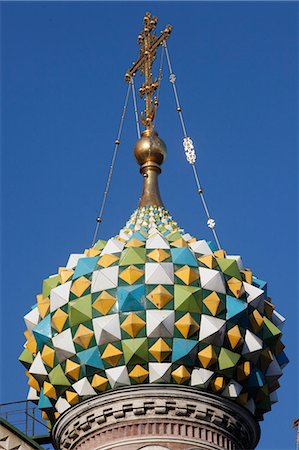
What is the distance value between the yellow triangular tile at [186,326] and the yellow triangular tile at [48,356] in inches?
96.0

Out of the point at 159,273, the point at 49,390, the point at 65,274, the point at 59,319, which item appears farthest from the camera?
the point at 65,274

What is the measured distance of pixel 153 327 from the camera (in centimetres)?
2605

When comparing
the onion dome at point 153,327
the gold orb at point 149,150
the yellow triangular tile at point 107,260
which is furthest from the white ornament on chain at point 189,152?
the yellow triangular tile at point 107,260

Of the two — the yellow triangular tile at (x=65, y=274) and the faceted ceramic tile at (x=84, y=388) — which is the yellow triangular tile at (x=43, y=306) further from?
the faceted ceramic tile at (x=84, y=388)

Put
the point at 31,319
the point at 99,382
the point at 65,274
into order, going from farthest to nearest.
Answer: the point at 31,319
the point at 65,274
the point at 99,382

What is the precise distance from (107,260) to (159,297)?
1.42m

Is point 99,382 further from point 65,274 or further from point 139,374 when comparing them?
point 65,274

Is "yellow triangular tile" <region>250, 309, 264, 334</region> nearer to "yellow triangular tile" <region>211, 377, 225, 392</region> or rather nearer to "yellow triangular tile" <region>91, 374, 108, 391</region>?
"yellow triangular tile" <region>211, 377, 225, 392</region>

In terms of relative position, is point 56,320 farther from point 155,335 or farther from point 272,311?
point 272,311

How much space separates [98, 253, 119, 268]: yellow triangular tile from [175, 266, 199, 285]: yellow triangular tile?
1.23 meters

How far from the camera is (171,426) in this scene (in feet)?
86.0

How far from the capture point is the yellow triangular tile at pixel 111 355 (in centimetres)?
2608

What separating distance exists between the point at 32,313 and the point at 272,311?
15.0 feet

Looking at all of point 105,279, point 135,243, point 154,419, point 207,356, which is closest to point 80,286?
point 105,279
